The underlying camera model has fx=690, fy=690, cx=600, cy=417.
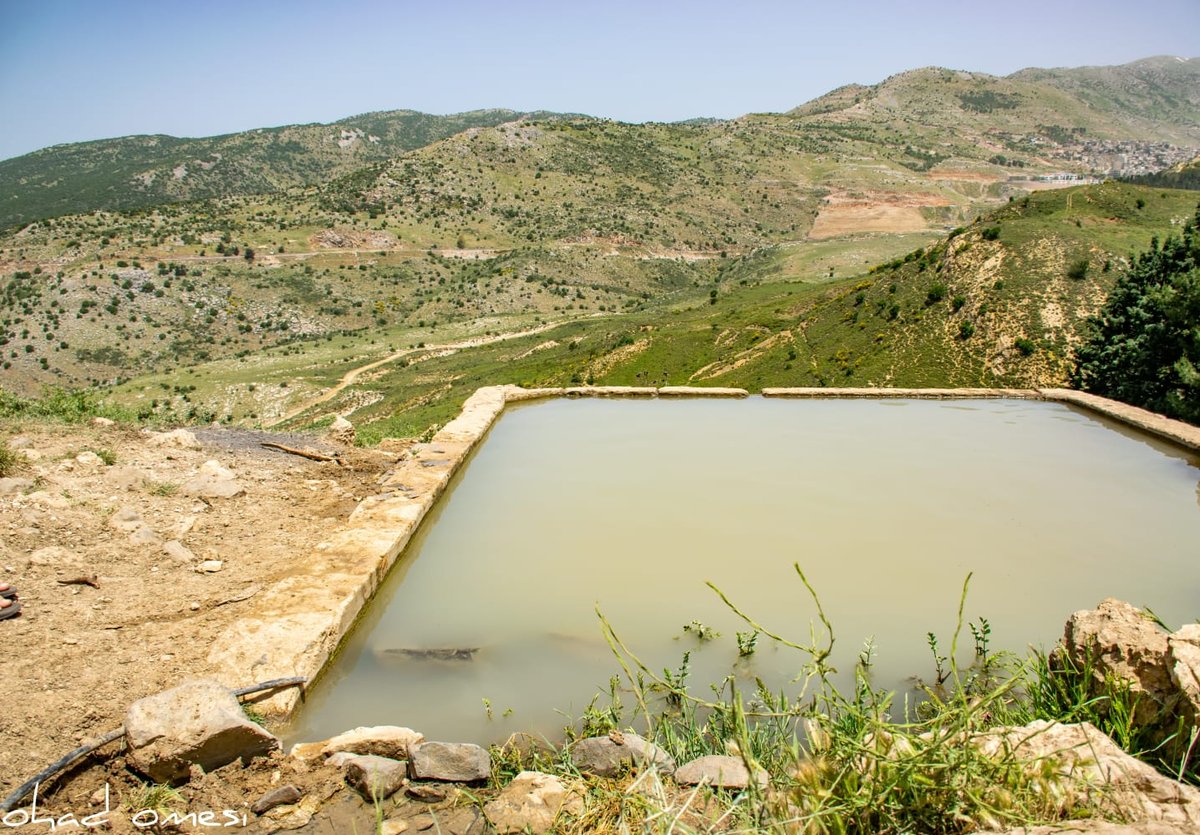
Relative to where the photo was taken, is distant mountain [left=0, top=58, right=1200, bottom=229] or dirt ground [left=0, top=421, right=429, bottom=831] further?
distant mountain [left=0, top=58, right=1200, bottom=229]

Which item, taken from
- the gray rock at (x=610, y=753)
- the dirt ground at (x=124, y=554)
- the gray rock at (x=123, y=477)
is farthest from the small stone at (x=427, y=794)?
the gray rock at (x=123, y=477)

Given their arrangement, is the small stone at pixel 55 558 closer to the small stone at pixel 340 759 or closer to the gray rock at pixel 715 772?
the small stone at pixel 340 759

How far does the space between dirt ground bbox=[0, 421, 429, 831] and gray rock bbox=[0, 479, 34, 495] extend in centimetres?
2

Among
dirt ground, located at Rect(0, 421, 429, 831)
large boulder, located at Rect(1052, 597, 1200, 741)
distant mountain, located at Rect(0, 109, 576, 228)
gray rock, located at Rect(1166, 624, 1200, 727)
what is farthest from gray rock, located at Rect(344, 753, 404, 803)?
distant mountain, located at Rect(0, 109, 576, 228)

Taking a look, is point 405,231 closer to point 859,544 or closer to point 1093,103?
point 859,544

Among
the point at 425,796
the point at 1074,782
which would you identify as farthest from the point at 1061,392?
the point at 425,796

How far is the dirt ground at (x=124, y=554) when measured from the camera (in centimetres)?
364

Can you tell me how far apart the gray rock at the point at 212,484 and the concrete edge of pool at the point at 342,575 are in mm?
1650

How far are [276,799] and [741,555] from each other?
343 centimetres

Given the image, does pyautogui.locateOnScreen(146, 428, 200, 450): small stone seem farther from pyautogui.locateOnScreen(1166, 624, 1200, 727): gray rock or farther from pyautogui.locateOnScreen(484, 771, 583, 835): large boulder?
pyautogui.locateOnScreen(1166, 624, 1200, 727): gray rock

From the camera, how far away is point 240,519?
658 centimetres

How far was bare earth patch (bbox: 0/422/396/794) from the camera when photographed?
370cm

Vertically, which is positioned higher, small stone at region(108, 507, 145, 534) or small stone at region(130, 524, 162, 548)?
small stone at region(108, 507, 145, 534)

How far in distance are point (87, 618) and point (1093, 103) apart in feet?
783
